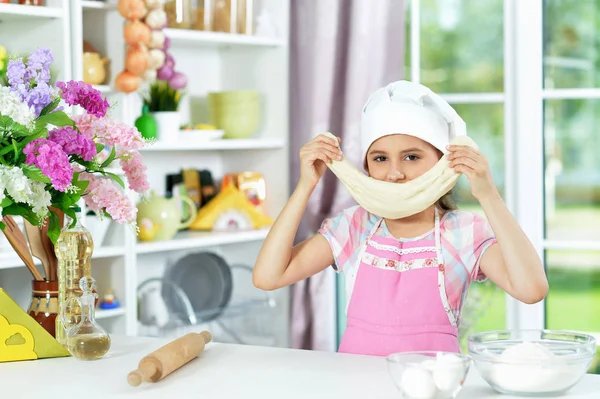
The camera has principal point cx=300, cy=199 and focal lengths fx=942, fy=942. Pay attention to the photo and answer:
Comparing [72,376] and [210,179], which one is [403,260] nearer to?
[72,376]

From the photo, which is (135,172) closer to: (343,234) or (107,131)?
(107,131)

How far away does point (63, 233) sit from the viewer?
74.7 inches

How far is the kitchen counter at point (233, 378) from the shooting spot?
152cm

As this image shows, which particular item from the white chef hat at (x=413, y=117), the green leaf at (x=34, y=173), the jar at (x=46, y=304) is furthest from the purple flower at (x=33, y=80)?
the white chef hat at (x=413, y=117)

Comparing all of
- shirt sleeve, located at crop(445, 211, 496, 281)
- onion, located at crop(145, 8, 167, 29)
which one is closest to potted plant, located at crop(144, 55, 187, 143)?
onion, located at crop(145, 8, 167, 29)

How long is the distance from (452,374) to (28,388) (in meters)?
0.72

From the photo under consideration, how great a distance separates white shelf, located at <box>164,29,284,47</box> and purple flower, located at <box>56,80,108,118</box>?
145cm

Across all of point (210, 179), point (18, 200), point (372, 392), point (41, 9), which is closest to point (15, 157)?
point (18, 200)

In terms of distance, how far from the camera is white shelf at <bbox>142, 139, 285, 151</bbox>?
327cm

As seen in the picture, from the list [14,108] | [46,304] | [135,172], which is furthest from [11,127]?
[46,304]

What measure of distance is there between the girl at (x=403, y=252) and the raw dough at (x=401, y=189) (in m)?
0.05

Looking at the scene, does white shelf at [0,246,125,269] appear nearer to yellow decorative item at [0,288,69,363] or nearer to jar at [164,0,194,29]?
jar at [164,0,194,29]

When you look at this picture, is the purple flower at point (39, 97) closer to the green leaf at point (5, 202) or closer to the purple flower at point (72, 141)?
the purple flower at point (72, 141)

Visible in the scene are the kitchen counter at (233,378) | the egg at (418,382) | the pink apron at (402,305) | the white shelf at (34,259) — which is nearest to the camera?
the egg at (418,382)
